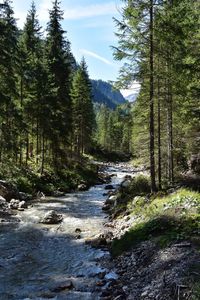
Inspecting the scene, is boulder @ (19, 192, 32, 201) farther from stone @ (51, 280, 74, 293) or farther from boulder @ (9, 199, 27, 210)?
stone @ (51, 280, 74, 293)

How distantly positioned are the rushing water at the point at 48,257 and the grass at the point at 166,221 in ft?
4.85

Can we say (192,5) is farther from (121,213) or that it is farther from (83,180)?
(83,180)

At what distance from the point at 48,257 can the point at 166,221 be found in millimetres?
4969

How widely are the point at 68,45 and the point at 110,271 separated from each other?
33811mm

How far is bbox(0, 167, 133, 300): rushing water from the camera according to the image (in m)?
11.6

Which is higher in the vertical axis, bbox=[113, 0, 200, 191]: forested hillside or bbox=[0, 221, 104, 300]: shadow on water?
bbox=[113, 0, 200, 191]: forested hillside

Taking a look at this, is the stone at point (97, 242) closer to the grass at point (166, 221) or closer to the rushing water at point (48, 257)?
the rushing water at point (48, 257)

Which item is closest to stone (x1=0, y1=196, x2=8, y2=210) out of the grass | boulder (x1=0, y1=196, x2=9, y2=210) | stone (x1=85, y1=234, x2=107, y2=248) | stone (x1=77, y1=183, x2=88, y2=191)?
boulder (x1=0, y1=196, x2=9, y2=210)

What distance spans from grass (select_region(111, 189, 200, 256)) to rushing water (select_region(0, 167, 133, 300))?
58.2 inches

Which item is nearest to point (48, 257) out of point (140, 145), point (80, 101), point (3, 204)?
point (3, 204)

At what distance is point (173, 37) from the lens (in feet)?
67.1

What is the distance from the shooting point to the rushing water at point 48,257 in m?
11.6

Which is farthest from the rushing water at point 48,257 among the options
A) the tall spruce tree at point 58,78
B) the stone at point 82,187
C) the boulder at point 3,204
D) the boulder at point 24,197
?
the tall spruce tree at point 58,78

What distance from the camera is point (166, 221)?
582 inches
